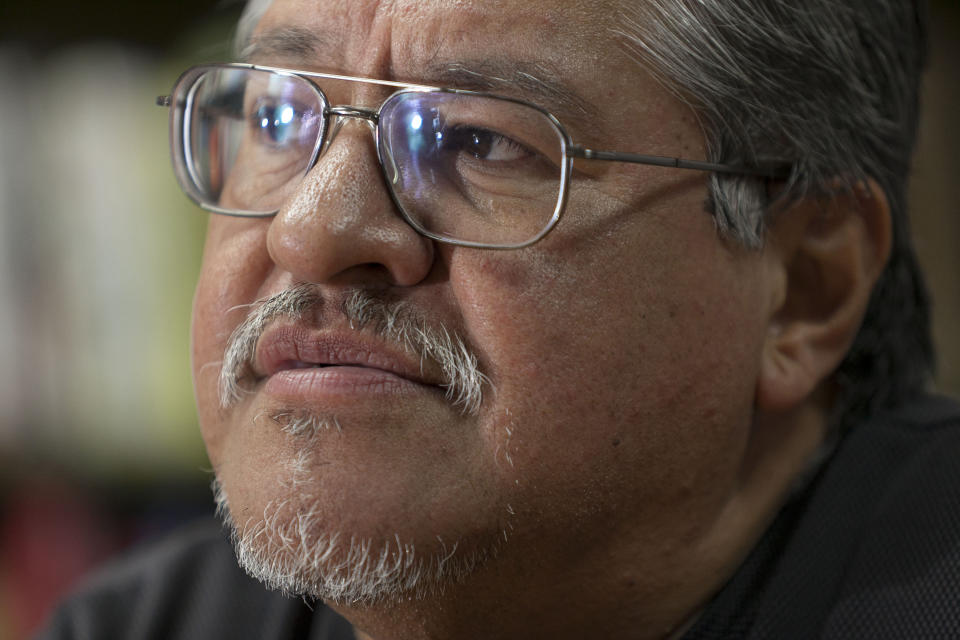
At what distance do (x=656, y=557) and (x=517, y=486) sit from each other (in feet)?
0.63

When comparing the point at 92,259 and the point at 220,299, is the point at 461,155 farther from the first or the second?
the point at 92,259

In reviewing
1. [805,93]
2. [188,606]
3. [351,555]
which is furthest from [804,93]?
[188,606]

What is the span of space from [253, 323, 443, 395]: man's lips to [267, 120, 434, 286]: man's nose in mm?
52

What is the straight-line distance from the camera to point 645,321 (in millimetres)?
852

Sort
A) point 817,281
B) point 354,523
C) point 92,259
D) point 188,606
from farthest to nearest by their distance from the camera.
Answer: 1. point 92,259
2. point 188,606
3. point 817,281
4. point 354,523

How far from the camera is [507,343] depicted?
2.69 ft

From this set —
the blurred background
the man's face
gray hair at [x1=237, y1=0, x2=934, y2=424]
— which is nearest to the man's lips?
the man's face

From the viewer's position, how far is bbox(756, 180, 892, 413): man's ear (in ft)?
3.22

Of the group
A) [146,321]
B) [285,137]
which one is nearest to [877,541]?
[285,137]

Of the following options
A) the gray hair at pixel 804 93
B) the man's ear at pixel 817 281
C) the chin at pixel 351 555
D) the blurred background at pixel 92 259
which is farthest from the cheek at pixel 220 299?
the blurred background at pixel 92 259

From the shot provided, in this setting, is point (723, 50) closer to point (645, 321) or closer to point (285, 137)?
point (645, 321)

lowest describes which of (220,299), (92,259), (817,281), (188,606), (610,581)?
→ (188,606)

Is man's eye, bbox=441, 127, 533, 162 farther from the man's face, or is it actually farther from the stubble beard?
the stubble beard

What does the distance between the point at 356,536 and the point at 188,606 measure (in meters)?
0.65
